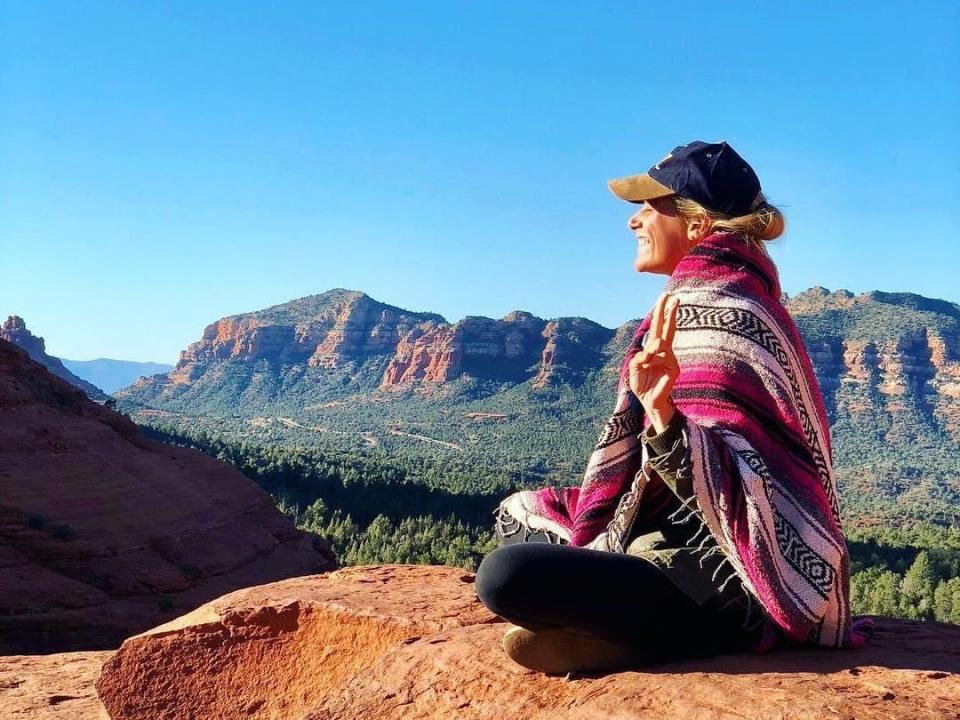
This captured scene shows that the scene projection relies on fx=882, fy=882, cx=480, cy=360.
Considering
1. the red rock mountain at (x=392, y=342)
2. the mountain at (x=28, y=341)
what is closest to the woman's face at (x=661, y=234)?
the mountain at (x=28, y=341)

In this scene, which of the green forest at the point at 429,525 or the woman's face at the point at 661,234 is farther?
the green forest at the point at 429,525

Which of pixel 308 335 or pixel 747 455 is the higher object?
pixel 308 335

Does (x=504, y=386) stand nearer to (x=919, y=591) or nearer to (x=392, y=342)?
(x=392, y=342)

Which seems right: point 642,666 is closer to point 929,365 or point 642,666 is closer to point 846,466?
point 846,466

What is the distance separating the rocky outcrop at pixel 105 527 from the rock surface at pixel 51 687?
13249 mm

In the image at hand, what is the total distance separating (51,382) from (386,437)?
2985 inches

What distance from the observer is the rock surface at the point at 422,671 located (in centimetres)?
282

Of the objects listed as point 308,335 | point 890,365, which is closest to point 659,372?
point 890,365

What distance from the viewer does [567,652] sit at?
10.8ft

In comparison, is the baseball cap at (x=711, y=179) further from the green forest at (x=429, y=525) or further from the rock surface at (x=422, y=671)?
the green forest at (x=429, y=525)

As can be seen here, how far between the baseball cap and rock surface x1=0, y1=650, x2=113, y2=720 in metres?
4.94

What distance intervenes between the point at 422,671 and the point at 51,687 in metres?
4.15

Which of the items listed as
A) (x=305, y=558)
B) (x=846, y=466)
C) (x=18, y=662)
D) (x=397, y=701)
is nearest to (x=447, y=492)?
(x=305, y=558)

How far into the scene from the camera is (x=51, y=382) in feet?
103
